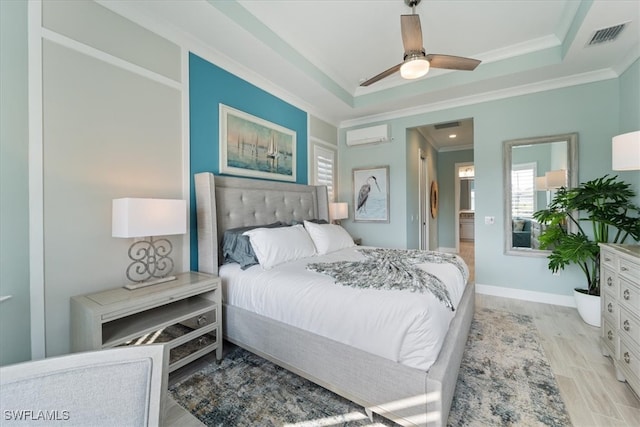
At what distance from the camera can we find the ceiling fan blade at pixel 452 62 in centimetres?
230

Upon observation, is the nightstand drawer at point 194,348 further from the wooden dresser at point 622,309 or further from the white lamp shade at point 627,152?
the white lamp shade at point 627,152

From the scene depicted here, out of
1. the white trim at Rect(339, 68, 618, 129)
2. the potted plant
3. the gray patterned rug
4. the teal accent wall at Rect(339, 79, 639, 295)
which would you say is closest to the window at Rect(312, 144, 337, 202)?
the teal accent wall at Rect(339, 79, 639, 295)

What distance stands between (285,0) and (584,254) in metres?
→ 3.82

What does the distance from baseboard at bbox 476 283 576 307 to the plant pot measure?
45 centimetres

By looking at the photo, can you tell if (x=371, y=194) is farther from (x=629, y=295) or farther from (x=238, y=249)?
(x=629, y=295)

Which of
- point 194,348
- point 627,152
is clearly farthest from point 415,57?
point 194,348

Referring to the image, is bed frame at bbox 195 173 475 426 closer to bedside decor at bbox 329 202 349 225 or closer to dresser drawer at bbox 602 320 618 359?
dresser drawer at bbox 602 320 618 359

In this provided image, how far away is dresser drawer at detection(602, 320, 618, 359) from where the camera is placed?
1999 mm

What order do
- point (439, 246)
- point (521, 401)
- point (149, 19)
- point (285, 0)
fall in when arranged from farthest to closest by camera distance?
point (439, 246) → point (285, 0) → point (149, 19) → point (521, 401)

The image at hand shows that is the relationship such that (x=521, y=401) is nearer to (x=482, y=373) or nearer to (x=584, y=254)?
(x=482, y=373)

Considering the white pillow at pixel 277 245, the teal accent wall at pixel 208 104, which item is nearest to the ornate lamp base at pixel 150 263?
the teal accent wall at pixel 208 104

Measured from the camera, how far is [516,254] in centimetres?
366

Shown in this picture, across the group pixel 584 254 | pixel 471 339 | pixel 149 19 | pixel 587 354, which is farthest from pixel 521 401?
pixel 149 19

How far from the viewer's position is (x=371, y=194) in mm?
4738
